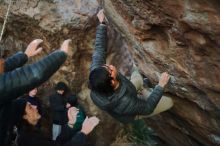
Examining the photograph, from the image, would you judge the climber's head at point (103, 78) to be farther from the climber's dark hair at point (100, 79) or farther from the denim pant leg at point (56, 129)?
the denim pant leg at point (56, 129)

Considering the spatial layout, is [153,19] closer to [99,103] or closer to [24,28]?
[99,103]

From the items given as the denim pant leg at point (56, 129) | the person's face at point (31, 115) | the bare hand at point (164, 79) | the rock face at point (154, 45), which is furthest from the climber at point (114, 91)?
the denim pant leg at point (56, 129)

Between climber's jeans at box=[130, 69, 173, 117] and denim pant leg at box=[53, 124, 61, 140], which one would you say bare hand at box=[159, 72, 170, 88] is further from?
denim pant leg at box=[53, 124, 61, 140]

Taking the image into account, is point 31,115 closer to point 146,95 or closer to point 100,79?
point 100,79

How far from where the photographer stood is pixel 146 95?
6180 millimetres

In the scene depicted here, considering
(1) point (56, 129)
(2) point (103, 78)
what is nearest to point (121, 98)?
(2) point (103, 78)

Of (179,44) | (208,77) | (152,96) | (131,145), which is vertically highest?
(179,44)

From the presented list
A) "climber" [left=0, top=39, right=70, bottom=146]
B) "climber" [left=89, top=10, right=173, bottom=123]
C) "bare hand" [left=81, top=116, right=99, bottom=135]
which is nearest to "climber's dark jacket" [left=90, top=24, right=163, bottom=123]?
"climber" [left=89, top=10, right=173, bottom=123]

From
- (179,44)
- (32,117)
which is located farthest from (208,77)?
(32,117)

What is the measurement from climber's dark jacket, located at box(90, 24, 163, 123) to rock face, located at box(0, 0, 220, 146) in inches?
11.7

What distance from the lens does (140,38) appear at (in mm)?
5277

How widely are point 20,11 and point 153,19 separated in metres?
4.36

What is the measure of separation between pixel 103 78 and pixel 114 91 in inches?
12.6

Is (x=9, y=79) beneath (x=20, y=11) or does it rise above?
above
